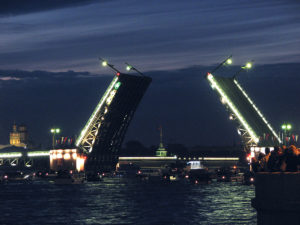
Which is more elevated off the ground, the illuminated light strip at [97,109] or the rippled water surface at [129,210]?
the illuminated light strip at [97,109]

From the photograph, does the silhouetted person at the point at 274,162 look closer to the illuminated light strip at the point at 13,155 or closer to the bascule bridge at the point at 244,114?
the bascule bridge at the point at 244,114

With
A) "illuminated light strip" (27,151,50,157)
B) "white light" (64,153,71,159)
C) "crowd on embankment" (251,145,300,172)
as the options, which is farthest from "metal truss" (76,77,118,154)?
"crowd on embankment" (251,145,300,172)

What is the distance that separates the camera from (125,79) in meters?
70.6

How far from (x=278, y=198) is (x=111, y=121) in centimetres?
6240

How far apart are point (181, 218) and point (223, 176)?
5088 cm

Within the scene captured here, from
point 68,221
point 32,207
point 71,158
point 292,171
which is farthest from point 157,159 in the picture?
point 292,171

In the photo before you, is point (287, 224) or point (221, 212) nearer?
point (287, 224)

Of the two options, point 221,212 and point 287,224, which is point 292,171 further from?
point 221,212

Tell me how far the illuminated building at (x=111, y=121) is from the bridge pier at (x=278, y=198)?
55422 mm

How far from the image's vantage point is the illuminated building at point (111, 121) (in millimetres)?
71438

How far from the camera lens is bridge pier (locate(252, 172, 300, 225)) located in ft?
46.3

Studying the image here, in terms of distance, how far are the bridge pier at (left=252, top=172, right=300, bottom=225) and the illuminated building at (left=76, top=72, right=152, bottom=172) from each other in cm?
5542

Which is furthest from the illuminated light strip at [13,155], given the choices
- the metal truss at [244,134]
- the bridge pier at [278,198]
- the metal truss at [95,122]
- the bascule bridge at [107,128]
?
the bridge pier at [278,198]

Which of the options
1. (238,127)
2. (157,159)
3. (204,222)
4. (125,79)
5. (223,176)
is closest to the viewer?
(204,222)
